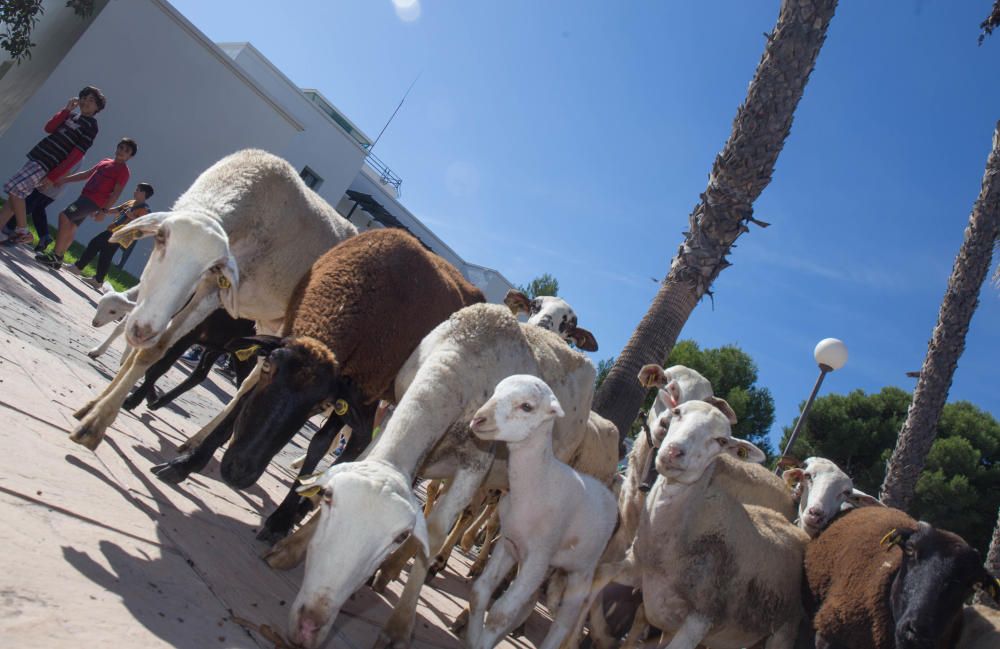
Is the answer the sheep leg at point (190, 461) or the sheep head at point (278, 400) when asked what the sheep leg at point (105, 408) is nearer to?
the sheep leg at point (190, 461)

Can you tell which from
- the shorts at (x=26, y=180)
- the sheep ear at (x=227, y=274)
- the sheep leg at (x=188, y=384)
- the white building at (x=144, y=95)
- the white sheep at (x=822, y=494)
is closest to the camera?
the sheep ear at (x=227, y=274)

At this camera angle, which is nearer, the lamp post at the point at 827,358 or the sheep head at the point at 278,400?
the sheep head at the point at 278,400

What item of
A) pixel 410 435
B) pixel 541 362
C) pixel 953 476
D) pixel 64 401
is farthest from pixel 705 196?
pixel 953 476

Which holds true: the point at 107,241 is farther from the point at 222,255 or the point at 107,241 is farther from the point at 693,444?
the point at 693,444

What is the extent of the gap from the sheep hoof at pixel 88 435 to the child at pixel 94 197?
24.6 feet

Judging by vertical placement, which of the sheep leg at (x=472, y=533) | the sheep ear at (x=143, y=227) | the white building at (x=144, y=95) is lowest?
the sheep leg at (x=472, y=533)

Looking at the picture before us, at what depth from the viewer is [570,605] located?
4289mm

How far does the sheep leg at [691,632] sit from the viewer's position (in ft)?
15.4

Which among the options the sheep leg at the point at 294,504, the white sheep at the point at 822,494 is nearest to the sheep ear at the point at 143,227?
the sheep leg at the point at 294,504

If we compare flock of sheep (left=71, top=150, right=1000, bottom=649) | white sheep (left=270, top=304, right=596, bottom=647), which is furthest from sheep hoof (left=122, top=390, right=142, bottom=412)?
white sheep (left=270, top=304, right=596, bottom=647)

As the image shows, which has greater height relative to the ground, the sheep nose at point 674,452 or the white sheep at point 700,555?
the sheep nose at point 674,452

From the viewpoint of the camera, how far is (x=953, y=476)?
82.2 feet

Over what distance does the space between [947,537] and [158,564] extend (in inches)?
192

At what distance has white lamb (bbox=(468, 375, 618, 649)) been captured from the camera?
12.2 ft
